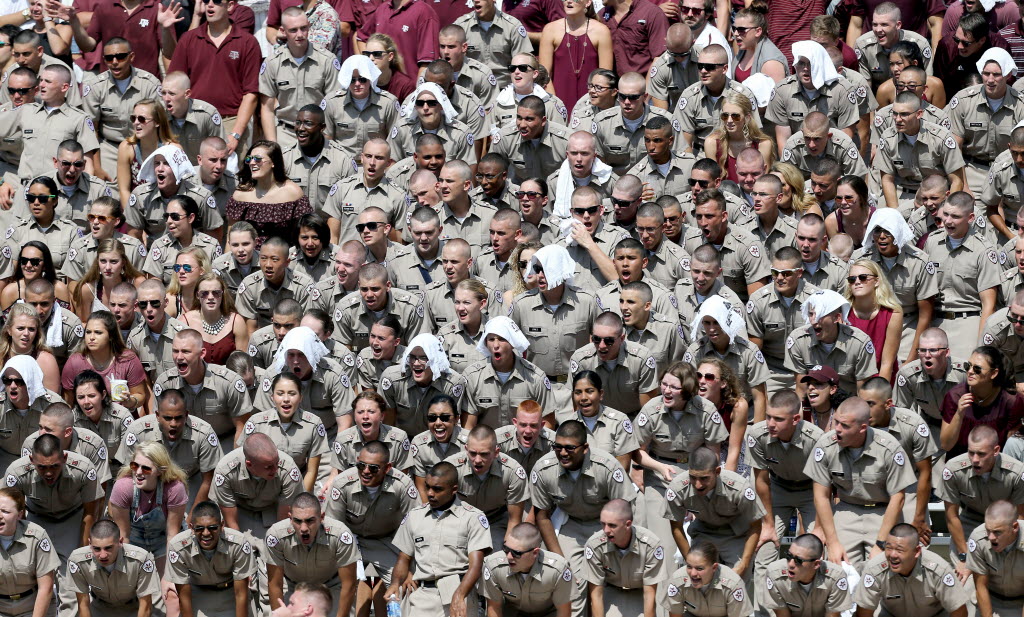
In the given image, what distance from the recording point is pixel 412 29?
18.2 m

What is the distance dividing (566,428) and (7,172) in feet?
21.5

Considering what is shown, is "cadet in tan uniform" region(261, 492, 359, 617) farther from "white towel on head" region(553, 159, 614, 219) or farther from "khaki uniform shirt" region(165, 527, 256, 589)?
"white towel on head" region(553, 159, 614, 219)

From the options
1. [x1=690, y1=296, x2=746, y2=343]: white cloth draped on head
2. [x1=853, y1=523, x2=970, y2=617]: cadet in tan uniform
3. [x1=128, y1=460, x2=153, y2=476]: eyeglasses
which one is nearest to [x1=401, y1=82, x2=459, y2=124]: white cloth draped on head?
[x1=690, y1=296, x2=746, y2=343]: white cloth draped on head

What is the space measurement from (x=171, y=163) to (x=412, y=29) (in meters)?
2.99

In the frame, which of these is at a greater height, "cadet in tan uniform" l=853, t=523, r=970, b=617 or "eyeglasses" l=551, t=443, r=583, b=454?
"eyeglasses" l=551, t=443, r=583, b=454

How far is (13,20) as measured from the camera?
18.8 m

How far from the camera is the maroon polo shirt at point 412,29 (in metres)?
18.1

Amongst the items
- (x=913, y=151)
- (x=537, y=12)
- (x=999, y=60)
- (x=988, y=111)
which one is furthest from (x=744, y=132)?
(x=537, y=12)

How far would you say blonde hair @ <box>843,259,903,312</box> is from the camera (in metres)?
14.7

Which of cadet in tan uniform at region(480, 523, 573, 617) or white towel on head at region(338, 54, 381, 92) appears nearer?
cadet in tan uniform at region(480, 523, 573, 617)

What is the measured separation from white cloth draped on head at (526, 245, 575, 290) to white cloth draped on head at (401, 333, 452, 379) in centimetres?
99

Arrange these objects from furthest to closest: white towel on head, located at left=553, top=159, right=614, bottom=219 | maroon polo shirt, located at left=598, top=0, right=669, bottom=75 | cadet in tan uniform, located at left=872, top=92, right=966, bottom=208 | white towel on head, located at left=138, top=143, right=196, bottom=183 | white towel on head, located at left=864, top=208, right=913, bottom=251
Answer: maroon polo shirt, located at left=598, top=0, right=669, bottom=75 → cadet in tan uniform, located at left=872, top=92, right=966, bottom=208 → white towel on head, located at left=138, top=143, right=196, bottom=183 → white towel on head, located at left=553, top=159, right=614, bottom=219 → white towel on head, located at left=864, top=208, right=913, bottom=251

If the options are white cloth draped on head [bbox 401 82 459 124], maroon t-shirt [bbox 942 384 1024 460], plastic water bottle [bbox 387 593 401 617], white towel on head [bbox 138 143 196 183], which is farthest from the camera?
white cloth draped on head [bbox 401 82 459 124]

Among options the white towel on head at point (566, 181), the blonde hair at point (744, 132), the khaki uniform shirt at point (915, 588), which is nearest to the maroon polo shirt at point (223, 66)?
the white towel on head at point (566, 181)
